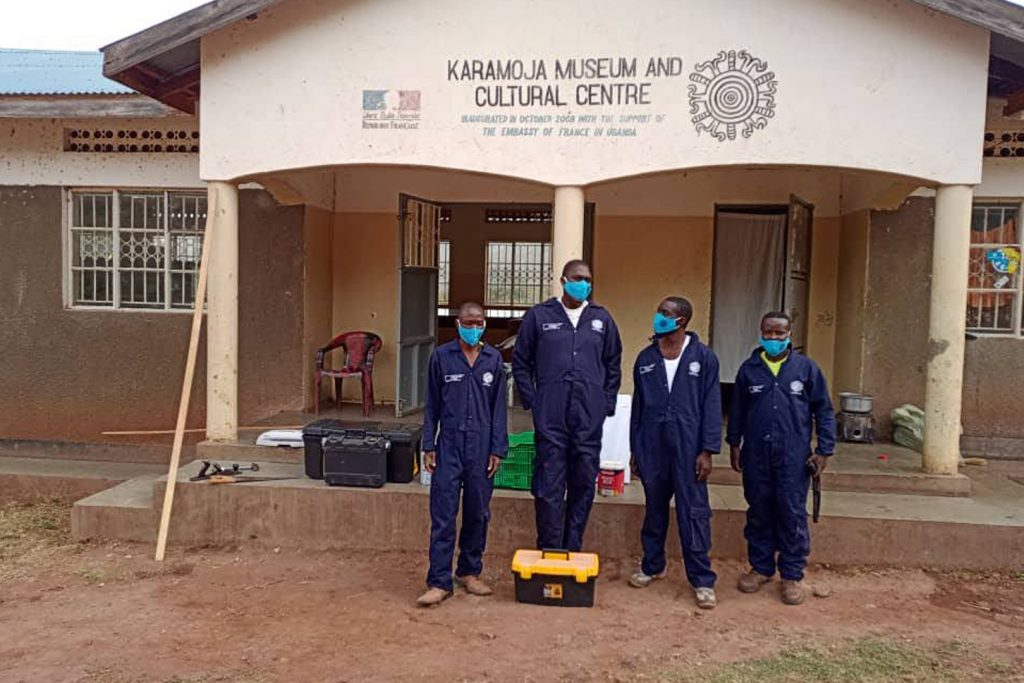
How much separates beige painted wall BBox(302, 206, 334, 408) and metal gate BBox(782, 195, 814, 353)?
469cm

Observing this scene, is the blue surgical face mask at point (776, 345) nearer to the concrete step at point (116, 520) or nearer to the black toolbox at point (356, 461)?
the black toolbox at point (356, 461)

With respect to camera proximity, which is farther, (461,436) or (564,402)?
(564,402)

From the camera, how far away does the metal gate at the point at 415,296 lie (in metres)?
8.20

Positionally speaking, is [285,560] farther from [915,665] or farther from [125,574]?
[915,665]

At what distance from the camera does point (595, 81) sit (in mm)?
6090

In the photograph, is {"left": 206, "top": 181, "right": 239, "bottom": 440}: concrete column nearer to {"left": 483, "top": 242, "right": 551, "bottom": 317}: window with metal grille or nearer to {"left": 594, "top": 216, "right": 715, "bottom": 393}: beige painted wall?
{"left": 594, "top": 216, "right": 715, "bottom": 393}: beige painted wall

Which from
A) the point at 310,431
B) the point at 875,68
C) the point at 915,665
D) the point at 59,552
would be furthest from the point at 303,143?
the point at 915,665

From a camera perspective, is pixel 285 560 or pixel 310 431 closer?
pixel 285 560

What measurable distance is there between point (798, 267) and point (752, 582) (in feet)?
12.4

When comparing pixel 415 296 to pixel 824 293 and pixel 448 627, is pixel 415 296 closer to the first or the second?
pixel 824 293

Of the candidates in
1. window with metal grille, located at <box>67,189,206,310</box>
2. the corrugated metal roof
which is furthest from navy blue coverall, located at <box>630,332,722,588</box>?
the corrugated metal roof

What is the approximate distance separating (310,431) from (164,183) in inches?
143

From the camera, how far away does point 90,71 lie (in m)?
9.15

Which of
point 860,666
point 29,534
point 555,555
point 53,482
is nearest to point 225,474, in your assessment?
point 29,534
